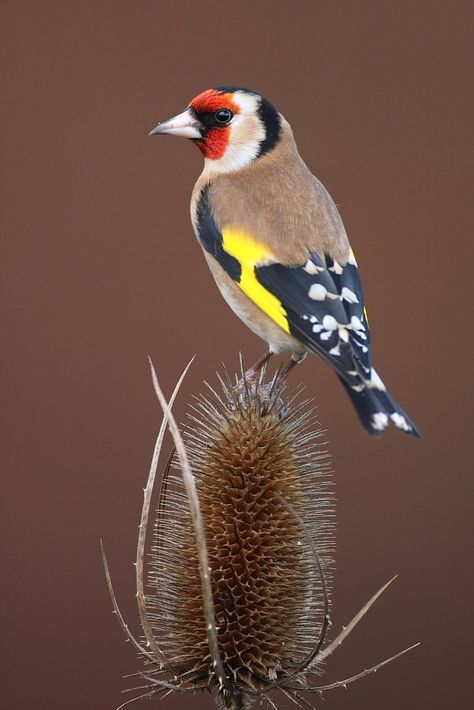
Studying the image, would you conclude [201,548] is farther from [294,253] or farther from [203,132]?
[203,132]

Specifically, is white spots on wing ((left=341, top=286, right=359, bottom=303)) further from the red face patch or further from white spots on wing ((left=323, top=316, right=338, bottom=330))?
the red face patch

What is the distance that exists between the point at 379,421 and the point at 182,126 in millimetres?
900

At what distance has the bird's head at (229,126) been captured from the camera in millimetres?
2027

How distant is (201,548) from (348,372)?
1.55 feet

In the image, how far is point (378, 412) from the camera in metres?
1.53

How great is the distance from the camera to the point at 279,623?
1.71m

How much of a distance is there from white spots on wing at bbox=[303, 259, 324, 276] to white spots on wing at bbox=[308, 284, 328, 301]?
3 centimetres

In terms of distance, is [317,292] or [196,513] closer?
[196,513]

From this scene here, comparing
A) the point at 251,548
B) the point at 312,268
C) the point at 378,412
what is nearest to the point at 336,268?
the point at 312,268

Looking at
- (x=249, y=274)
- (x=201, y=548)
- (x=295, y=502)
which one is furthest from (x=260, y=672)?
(x=249, y=274)

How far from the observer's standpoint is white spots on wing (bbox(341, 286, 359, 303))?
5.99ft

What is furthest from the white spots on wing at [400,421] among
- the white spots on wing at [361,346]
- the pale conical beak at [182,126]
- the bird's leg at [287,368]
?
the pale conical beak at [182,126]

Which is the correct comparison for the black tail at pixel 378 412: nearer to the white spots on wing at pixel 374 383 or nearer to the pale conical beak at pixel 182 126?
the white spots on wing at pixel 374 383

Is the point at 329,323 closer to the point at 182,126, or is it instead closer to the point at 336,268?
the point at 336,268
